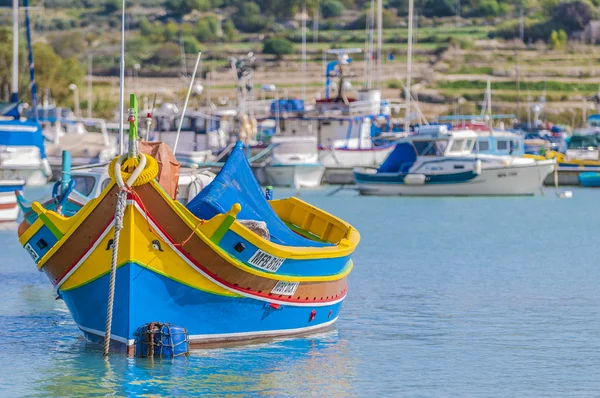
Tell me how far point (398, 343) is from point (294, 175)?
44.6 meters

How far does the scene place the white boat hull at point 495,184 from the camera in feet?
182

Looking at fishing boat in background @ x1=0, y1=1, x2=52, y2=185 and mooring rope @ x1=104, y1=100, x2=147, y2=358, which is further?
fishing boat in background @ x1=0, y1=1, x2=52, y2=185

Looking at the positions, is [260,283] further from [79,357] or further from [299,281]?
[79,357]

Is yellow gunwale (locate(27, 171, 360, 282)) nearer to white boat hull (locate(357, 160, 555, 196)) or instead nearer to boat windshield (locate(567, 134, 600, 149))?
white boat hull (locate(357, 160, 555, 196))

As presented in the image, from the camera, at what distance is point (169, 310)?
54.7ft

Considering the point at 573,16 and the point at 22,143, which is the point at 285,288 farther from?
the point at 573,16

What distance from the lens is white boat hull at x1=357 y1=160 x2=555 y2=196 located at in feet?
182

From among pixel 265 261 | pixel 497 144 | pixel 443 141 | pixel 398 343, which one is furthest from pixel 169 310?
pixel 497 144

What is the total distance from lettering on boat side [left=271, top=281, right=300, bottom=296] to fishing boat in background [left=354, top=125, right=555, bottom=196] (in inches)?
1474

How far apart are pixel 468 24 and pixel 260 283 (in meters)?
163

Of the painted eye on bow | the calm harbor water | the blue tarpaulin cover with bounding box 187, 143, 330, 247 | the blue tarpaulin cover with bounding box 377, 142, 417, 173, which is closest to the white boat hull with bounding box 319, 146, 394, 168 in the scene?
the blue tarpaulin cover with bounding box 377, 142, 417, 173

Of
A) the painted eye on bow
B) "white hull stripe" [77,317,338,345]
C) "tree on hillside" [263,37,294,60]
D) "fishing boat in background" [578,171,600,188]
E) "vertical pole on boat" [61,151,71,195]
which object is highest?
"tree on hillside" [263,37,294,60]

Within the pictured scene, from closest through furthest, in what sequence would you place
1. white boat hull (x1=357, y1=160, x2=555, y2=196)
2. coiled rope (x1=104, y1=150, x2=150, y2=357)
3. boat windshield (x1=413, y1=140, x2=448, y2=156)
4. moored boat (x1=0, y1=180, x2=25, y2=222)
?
coiled rope (x1=104, y1=150, x2=150, y2=357)
moored boat (x1=0, y1=180, x2=25, y2=222)
white boat hull (x1=357, y1=160, x2=555, y2=196)
boat windshield (x1=413, y1=140, x2=448, y2=156)

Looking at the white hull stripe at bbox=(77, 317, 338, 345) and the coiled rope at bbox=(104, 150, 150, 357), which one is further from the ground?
the coiled rope at bbox=(104, 150, 150, 357)
